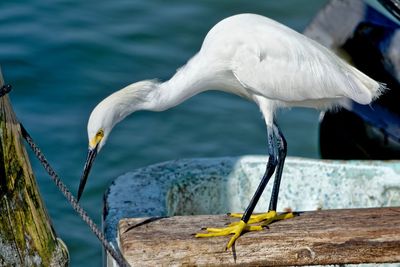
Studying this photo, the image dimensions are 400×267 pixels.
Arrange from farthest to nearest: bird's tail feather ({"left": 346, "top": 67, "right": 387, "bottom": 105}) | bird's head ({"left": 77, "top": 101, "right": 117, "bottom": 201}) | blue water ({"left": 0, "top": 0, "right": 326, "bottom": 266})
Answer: blue water ({"left": 0, "top": 0, "right": 326, "bottom": 266}), bird's tail feather ({"left": 346, "top": 67, "right": 387, "bottom": 105}), bird's head ({"left": 77, "top": 101, "right": 117, "bottom": 201})

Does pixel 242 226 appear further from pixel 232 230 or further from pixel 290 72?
pixel 290 72

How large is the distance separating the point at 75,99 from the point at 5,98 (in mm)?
4110

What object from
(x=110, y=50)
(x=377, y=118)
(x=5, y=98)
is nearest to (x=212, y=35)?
(x=5, y=98)

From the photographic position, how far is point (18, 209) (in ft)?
12.3

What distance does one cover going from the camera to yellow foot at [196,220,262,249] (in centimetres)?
377

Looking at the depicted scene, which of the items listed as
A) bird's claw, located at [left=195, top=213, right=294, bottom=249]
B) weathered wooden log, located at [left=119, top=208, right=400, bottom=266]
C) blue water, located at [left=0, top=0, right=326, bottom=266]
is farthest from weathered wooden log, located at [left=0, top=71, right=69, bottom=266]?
blue water, located at [left=0, top=0, right=326, bottom=266]

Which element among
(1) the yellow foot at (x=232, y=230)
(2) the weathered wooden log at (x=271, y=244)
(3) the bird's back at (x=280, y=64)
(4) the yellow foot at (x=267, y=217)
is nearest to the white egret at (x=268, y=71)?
(3) the bird's back at (x=280, y=64)

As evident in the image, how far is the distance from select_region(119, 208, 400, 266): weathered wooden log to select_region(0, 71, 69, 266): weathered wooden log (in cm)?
32

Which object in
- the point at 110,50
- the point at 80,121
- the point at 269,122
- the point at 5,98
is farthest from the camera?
the point at 110,50

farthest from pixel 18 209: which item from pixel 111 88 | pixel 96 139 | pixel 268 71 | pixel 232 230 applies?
pixel 111 88

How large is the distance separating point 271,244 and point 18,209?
0.97 meters

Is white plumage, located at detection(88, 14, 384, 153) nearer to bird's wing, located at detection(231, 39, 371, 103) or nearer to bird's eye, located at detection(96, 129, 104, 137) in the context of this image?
bird's wing, located at detection(231, 39, 371, 103)

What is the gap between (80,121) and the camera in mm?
7480

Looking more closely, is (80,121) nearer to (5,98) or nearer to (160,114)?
(160,114)
